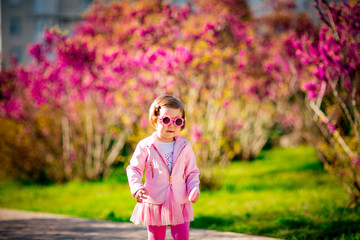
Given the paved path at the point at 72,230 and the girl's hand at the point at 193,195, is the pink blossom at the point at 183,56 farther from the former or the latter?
the girl's hand at the point at 193,195

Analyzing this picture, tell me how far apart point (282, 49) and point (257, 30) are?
300 centimetres

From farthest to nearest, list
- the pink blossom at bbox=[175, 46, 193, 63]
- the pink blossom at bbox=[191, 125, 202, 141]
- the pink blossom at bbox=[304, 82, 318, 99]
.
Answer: the pink blossom at bbox=[191, 125, 202, 141] < the pink blossom at bbox=[175, 46, 193, 63] < the pink blossom at bbox=[304, 82, 318, 99]

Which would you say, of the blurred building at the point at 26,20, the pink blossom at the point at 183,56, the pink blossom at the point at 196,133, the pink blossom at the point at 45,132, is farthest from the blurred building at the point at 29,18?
the pink blossom at the point at 196,133

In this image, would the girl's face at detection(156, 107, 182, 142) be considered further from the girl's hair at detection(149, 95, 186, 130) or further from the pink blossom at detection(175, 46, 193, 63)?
the pink blossom at detection(175, 46, 193, 63)

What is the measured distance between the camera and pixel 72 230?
4.40m

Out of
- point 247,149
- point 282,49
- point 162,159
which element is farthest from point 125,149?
point 162,159

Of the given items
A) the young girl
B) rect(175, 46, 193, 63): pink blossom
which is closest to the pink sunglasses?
the young girl

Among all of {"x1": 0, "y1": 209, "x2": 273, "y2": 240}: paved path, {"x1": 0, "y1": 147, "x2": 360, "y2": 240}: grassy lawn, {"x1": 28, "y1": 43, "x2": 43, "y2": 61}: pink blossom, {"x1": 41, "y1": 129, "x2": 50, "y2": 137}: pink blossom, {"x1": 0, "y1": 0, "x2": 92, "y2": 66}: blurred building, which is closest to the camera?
{"x1": 0, "y1": 209, "x2": 273, "y2": 240}: paved path

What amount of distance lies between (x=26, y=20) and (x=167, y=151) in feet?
116

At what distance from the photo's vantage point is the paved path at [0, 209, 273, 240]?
4045mm

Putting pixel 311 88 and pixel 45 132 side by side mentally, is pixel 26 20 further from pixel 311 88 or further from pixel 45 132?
pixel 311 88

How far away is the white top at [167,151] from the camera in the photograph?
3002mm

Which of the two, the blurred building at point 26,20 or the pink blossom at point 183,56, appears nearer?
the pink blossom at point 183,56

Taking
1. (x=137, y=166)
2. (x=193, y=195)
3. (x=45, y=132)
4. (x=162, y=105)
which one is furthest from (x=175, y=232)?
(x=45, y=132)
